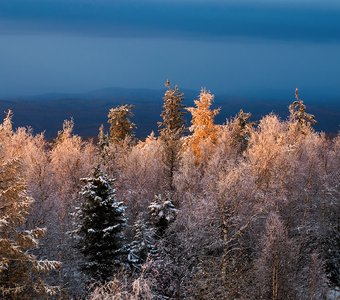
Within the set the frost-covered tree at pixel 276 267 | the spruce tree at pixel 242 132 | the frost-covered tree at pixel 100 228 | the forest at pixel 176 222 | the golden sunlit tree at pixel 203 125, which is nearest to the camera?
the forest at pixel 176 222

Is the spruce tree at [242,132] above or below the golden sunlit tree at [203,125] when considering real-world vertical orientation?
above

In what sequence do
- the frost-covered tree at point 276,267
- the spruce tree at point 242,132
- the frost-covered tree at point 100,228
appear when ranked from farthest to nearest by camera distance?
the spruce tree at point 242,132, the frost-covered tree at point 100,228, the frost-covered tree at point 276,267

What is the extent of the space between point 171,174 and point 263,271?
56.5ft

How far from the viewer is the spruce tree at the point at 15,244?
57.6ft

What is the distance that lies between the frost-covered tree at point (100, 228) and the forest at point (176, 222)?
2.6 inches

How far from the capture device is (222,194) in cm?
3194

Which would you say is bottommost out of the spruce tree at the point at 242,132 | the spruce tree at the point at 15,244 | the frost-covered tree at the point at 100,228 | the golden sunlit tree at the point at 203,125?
the spruce tree at the point at 15,244

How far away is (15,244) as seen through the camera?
59.7 ft

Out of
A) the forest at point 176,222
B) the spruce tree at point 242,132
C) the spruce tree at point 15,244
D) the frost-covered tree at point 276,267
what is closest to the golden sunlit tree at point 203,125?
the forest at point 176,222

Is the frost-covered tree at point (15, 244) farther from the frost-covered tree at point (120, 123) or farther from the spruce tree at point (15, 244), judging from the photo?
the frost-covered tree at point (120, 123)

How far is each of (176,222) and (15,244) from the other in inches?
614

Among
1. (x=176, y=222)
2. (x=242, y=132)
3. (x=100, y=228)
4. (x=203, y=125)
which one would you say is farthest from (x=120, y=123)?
(x=100, y=228)

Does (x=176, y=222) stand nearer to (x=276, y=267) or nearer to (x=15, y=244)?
(x=276, y=267)

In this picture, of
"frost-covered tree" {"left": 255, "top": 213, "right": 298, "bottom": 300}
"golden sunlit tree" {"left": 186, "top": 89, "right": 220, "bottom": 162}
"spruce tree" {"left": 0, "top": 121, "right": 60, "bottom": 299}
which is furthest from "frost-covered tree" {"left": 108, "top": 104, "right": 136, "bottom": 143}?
"spruce tree" {"left": 0, "top": 121, "right": 60, "bottom": 299}
